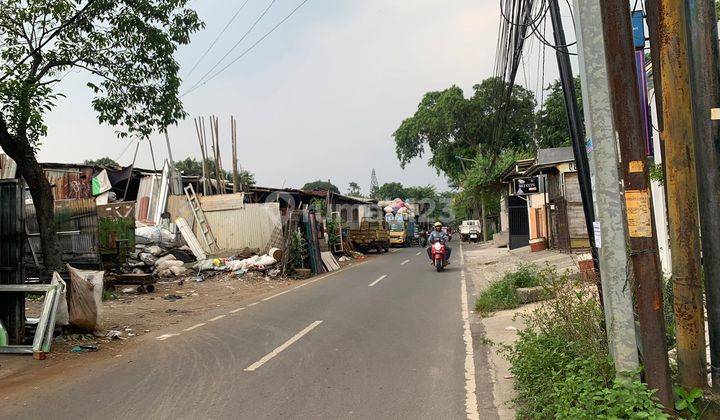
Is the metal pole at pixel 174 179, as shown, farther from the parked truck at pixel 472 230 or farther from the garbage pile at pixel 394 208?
the parked truck at pixel 472 230

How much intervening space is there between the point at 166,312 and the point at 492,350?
7.51m

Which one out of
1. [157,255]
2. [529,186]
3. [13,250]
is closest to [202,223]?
[157,255]

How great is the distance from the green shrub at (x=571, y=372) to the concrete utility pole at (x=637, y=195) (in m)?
0.27

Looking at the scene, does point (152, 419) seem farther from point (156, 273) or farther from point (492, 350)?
point (156, 273)

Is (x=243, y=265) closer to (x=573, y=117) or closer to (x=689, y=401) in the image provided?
(x=573, y=117)

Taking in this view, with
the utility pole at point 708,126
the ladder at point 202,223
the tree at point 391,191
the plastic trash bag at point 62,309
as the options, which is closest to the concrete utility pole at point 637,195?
the utility pole at point 708,126

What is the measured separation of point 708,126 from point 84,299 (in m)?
8.72

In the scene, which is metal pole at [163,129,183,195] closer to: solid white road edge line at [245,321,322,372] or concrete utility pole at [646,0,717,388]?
solid white road edge line at [245,321,322,372]

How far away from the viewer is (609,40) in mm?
4176

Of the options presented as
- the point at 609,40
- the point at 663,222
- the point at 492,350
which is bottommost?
the point at 492,350

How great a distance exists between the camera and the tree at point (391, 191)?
330ft

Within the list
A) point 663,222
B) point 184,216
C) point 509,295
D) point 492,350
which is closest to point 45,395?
point 492,350

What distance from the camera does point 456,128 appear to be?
5047 centimetres

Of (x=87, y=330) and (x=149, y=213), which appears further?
(x=149, y=213)
